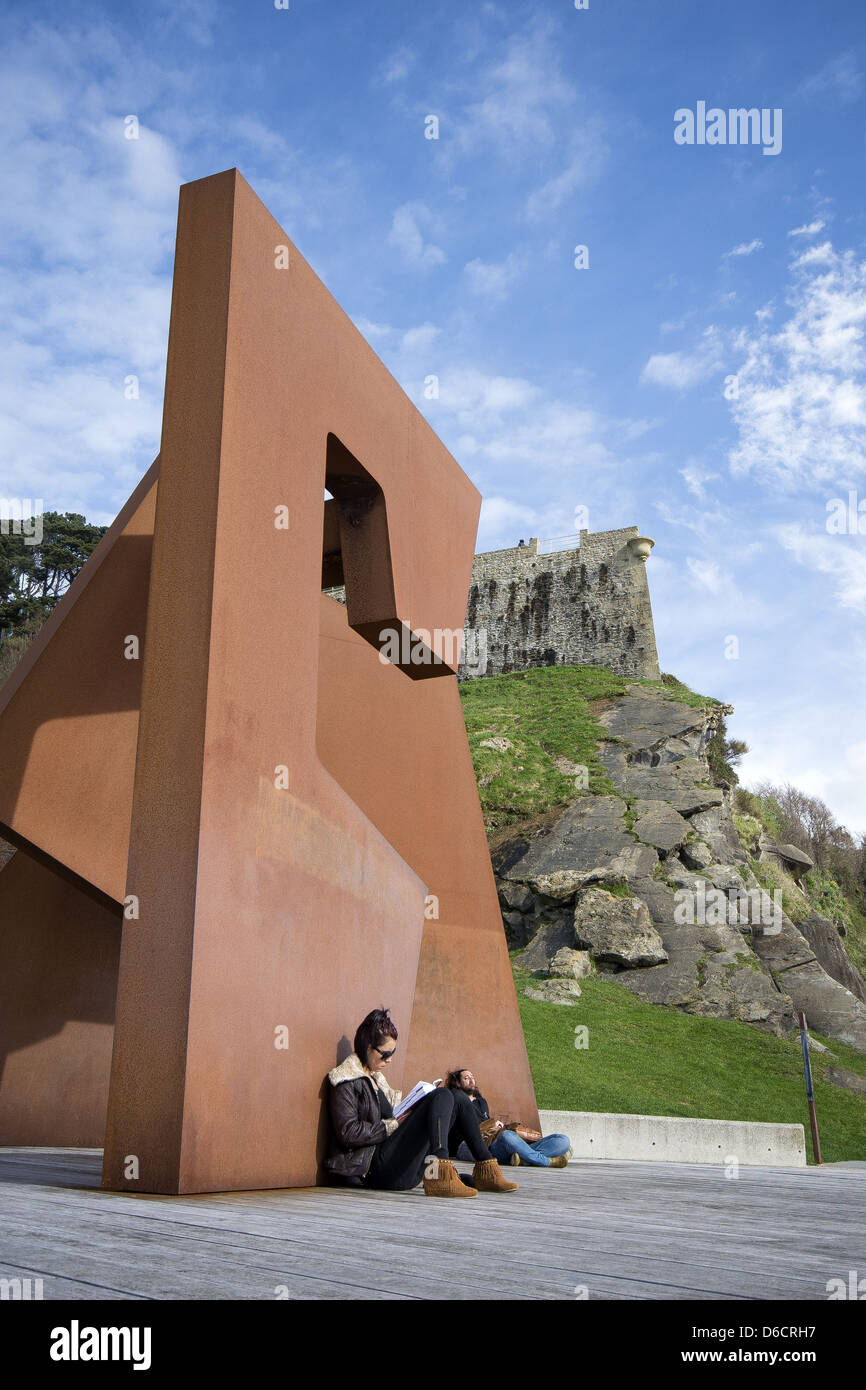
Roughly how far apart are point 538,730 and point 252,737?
92.7ft

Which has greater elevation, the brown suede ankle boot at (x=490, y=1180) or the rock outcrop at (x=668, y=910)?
the rock outcrop at (x=668, y=910)

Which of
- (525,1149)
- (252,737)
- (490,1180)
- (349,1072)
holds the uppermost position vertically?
(252,737)

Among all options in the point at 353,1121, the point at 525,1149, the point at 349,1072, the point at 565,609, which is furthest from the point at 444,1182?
the point at 565,609

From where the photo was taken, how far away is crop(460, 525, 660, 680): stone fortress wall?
43.7m

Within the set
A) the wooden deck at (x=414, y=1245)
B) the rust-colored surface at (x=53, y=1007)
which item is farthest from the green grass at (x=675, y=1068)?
the wooden deck at (x=414, y=1245)

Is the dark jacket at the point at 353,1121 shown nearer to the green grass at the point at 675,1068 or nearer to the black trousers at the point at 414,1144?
the black trousers at the point at 414,1144

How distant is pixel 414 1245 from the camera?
3168 mm

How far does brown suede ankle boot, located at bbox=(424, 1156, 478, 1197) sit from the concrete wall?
23.3ft

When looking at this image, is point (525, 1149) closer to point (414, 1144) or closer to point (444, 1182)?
point (414, 1144)

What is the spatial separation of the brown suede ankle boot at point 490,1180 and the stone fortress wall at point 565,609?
37743 mm

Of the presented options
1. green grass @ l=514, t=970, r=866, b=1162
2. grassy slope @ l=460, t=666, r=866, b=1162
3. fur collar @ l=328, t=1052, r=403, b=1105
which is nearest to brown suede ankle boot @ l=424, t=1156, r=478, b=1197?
fur collar @ l=328, t=1052, r=403, b=1105

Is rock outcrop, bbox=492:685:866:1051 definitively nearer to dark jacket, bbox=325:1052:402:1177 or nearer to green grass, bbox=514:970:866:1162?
green grass, bbox=514:970:866:1162

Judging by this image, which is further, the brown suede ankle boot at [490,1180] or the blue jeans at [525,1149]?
the blue jeans at [525,1149]

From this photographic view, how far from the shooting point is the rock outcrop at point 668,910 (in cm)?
2123
